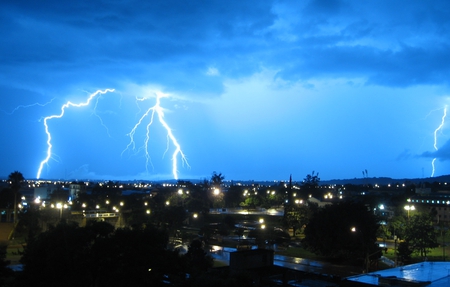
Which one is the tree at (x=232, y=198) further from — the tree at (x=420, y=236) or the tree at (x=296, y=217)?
the tree at (x=420, y=236)

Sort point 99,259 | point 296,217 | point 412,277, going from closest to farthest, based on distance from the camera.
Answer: point 99,259 → point 412,277 → point 296,217

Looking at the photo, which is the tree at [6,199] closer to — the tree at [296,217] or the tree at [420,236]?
the tree at [296,217]

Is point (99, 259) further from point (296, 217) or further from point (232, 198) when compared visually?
point (232, 198)

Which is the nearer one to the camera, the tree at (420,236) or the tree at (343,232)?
the tree at (343,232)

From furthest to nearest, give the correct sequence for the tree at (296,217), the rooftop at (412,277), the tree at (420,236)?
the tree at (296,217) < the tree at (420,236) < the rooftop at (412,277)

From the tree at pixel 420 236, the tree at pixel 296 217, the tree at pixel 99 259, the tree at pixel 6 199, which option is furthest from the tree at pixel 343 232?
the tree at pixel 6 199

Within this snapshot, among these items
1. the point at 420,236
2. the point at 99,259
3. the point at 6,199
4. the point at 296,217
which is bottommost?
the point at 420,236

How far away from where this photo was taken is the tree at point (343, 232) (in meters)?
26.1

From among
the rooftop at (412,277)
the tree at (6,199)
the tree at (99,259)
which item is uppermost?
the tree at (6,199)

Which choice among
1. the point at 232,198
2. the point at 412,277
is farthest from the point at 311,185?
the point at 412,277

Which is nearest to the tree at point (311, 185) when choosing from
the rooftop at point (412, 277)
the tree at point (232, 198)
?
the tree at point (232, 198)

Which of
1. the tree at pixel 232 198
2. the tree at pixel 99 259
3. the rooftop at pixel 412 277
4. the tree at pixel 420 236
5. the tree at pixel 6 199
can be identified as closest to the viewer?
the tree at pixel 99 259

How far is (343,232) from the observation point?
26656 mm

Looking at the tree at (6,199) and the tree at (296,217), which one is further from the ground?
the tree at (6,199)
